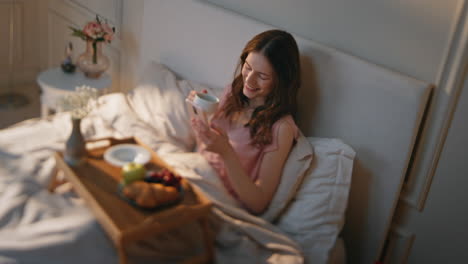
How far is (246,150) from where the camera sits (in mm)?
1884

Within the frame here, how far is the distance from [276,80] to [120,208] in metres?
0.74

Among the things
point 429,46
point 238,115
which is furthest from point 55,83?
point 429,46

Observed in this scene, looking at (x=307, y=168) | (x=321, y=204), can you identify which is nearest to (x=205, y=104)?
(x=307, y=168)

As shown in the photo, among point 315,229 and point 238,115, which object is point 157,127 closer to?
point 238,115

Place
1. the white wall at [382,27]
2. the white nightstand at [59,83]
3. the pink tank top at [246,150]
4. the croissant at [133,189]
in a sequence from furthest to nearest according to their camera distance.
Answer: the white nightstand at [59,83], the pink tank top at [246,150], the white wall at [382,27], the croissant at [133,189]

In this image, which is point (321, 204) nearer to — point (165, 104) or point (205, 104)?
point (205, 104)

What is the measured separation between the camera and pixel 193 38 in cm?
252

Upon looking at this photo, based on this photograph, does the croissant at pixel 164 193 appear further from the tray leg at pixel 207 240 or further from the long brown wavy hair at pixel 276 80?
the long brown wavy hair at pixel 276 80

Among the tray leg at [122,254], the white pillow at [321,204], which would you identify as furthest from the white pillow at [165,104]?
the tray leg at [122,254]

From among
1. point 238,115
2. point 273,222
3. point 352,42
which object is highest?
point 352,42

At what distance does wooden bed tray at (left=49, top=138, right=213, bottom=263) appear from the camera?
1.39m

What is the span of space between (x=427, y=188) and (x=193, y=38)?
1.36 meters

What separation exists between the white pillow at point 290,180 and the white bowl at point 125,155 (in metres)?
0.48

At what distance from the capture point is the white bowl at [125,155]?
66.7 inches
